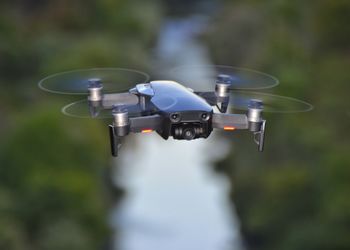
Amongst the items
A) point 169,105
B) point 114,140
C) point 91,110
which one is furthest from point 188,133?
point 91,110

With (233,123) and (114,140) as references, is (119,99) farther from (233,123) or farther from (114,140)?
(233,123)

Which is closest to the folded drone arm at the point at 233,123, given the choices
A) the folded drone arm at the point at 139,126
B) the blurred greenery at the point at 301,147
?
the folded drone arm at the point at 139,126

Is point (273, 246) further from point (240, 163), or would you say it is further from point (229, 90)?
point (229, 90)

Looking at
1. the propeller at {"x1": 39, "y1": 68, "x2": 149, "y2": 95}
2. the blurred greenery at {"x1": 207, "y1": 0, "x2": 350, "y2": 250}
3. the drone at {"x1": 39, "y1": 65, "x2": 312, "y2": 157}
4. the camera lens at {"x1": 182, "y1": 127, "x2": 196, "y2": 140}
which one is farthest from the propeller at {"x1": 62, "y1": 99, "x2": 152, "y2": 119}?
the blurred greenery at {"x1": 207, "y1": 0, "x2": 350, "y2": 250}

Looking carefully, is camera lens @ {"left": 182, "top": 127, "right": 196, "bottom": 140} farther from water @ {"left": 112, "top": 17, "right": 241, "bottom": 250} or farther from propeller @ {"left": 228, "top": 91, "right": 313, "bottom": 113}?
water @ {"left": 112, "top": 17, "right": 241, "bottom": 250}

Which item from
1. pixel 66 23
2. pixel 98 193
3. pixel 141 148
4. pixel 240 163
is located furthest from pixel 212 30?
pixel 98 193

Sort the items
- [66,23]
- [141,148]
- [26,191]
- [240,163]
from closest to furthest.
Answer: [26,191]
[240,163]
[141,148]
[66,23]
